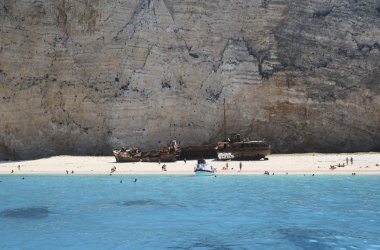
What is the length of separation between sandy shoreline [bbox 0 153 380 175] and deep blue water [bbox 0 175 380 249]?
3.78m

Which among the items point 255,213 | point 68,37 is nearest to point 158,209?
point 255,213

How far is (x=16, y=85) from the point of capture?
1625 inches

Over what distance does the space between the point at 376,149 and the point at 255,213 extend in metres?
29.6

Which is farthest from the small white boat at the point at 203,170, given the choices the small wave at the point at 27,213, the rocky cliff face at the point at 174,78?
the rocky cliff face at the point at 174,78

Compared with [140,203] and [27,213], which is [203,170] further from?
[27,213]

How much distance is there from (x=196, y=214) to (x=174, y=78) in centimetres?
2785

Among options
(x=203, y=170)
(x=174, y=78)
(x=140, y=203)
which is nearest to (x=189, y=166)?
(x=203, y=170)

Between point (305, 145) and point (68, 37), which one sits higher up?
point (68, 37)

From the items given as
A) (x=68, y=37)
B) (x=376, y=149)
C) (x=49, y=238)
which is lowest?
(x=49, y=238)

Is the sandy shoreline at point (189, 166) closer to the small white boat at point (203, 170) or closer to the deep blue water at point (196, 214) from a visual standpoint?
the small white boat at point (203, 170)

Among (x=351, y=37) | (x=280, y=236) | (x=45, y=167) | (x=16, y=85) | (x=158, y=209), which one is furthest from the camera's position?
(x=351, y=37)

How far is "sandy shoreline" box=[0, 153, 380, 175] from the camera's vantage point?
92.6 ft

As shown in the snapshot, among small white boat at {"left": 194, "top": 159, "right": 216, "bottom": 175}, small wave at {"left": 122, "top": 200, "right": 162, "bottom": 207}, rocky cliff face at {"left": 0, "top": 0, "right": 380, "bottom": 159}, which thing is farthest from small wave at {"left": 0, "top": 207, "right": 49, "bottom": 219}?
rocky cliff face at {"left": 0, "top": 0, "right": 380, "bottom": 159}

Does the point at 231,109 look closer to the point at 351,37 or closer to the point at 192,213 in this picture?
the point at 351,37
